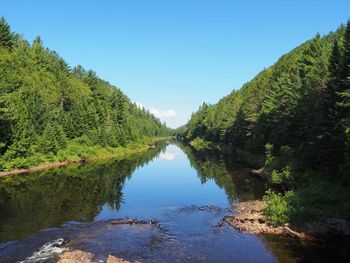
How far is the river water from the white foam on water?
0.19 feet

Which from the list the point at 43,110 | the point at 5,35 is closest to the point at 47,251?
the point at 43,110

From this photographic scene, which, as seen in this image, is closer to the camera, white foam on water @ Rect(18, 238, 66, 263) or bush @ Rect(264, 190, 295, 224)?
white foam on water @ Rect(18, 238, 66, 263)

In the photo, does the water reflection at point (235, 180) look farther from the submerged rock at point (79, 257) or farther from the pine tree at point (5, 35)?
the pine tree at point (5, 35)

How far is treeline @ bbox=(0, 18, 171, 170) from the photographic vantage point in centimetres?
6775

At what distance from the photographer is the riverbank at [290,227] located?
2952 cm

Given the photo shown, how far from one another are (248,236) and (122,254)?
10184mm

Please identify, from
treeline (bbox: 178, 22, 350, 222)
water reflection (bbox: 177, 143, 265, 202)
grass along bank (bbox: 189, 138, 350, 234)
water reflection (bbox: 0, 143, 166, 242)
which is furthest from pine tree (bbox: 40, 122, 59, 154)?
grass along bank (bbox: 189, 138, 350, 234)

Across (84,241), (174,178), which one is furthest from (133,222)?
(174,178)

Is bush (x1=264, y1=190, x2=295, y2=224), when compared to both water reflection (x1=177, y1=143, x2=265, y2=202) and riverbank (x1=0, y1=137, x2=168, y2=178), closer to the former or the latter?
A: water reflection (x1=177, y1=143, x2=265, y2=202)

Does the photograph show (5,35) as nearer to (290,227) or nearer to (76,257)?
(76,257)

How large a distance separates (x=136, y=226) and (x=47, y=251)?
9.15 m

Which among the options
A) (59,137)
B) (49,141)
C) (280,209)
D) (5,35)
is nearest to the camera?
(280,209)

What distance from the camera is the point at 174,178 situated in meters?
69.5

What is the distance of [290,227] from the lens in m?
31.0
